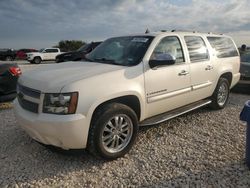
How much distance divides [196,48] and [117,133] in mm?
2551

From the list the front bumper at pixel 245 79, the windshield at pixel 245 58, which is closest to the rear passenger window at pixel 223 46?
the front bumper at pixel 245 79

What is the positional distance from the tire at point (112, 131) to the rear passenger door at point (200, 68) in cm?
174

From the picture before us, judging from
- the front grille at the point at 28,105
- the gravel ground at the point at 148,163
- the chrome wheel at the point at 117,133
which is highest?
the front grille at the point at 28,105

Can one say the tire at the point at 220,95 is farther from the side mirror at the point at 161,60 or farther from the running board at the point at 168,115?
the side mirror at the point at 161,60

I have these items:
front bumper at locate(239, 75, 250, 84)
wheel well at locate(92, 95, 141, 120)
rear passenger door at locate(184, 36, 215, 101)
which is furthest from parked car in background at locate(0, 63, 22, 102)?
front bumper at locate(239, 75, 250, 84)

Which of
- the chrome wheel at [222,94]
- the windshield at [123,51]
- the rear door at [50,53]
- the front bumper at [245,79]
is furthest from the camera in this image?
the rear door at [50,53]

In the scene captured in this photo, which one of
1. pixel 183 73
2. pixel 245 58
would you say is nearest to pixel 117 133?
pixel 183 73

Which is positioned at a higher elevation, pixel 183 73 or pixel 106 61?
pixel 106 61

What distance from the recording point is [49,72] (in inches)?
148

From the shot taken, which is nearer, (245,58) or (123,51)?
(123,51)

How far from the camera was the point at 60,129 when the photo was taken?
314 cm

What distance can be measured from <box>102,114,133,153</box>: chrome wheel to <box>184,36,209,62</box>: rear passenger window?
1.96 m

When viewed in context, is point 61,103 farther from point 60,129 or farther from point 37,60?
point 37,60

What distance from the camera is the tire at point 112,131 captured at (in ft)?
11.2
